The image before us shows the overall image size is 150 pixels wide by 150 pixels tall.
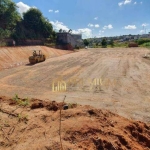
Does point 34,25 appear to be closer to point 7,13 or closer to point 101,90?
point 7,13

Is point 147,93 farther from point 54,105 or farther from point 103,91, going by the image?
point 54,105

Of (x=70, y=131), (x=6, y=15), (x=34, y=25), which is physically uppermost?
(x=6, y=15)

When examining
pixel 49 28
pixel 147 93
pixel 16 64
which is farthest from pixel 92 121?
pixel 49 28

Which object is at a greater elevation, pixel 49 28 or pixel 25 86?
pixel 49 28

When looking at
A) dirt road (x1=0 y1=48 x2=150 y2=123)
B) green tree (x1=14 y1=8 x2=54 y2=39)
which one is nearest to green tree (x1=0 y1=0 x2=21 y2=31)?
green tree (x1=14 y1=8 x2=54 y2=39)

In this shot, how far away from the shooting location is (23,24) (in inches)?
1898

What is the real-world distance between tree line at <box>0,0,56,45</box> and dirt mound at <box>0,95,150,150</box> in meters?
30.6

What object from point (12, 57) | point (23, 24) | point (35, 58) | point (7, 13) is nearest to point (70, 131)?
point (35, 58)

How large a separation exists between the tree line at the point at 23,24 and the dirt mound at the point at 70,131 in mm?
30560

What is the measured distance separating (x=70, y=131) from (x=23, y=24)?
46.2 metres

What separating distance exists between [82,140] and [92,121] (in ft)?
3.69

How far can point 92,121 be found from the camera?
261 inches

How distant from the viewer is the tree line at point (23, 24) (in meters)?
35.5

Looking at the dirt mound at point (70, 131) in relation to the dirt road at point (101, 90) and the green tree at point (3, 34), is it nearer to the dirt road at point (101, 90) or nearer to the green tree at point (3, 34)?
the dirt road at point (101, 90)
